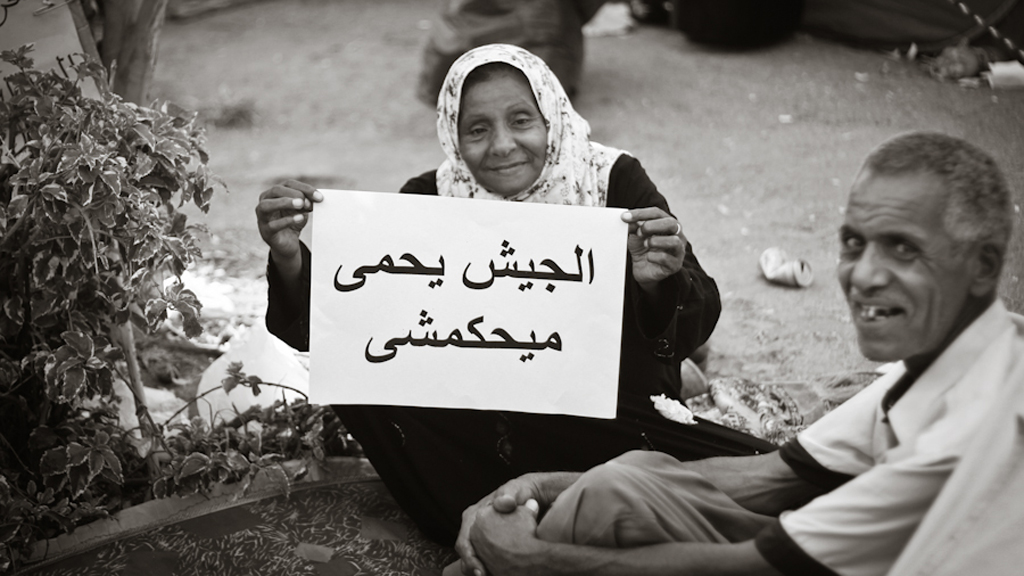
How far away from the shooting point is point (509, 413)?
2.52m

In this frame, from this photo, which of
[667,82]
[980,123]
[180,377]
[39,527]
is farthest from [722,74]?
[39,527]

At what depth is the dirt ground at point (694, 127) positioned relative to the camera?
4.32 metres

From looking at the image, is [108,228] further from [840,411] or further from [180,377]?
[840,411]

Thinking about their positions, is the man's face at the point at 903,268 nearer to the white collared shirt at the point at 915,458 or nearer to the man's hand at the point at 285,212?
the white collared shirt at the point at 915,458

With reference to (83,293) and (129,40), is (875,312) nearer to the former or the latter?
(83,293)

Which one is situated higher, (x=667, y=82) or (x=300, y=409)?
(x=667, y=82)

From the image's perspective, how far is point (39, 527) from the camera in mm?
2504

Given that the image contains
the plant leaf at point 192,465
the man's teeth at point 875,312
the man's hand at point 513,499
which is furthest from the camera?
the plant leaf at point 192,465

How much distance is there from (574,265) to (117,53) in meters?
1.93

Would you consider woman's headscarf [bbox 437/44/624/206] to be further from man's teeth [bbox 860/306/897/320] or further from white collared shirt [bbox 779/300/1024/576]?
white collared shirt [bbox 779/300/1024/576]

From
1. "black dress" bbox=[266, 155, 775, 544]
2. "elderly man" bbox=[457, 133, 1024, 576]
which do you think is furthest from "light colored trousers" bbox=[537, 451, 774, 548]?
"black dress" bbox=[266, 155, 775, 544]

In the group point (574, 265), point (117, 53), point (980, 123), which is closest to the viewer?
point (574, 265)

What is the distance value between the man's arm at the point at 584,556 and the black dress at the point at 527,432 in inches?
19.1

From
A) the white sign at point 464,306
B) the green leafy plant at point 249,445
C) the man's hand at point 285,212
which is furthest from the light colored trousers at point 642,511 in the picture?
the green leafy plant at point 249,445
